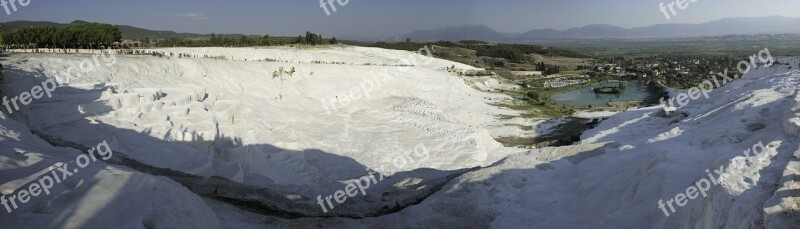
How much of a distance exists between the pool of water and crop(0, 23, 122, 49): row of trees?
184 feet

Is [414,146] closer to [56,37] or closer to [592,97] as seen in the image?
[56,37]

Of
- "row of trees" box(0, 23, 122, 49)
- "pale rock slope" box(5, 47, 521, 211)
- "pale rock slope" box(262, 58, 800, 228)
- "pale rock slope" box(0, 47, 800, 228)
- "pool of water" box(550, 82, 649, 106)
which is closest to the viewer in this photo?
"pale rock slope" box(262, 58, 800, 228)

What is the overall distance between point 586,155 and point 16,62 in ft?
93.9

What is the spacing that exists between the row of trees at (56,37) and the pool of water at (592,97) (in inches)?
2207

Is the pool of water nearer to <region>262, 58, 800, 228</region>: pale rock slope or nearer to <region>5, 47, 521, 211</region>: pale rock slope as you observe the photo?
<region>5, 47, 521, 211</region>: pale rock slope

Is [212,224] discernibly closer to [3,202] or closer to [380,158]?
[3,202]

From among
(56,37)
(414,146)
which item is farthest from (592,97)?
(56,37)

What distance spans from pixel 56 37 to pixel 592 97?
68.0m

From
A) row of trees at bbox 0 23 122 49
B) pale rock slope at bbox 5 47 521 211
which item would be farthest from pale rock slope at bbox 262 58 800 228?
row of trees at bbox 0 23 122 49

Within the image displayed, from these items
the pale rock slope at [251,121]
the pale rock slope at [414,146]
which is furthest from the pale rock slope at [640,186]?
the pale rock slope at [251,121]

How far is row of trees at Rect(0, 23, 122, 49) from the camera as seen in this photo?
4138 centimetres

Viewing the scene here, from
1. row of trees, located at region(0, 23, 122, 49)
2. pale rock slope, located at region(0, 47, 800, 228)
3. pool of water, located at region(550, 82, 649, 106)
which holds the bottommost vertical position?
pool of water, located at region(550, 82, 649, 106)

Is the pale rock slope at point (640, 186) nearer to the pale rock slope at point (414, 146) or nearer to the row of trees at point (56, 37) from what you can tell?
the pale rock slope at point (414, 146)

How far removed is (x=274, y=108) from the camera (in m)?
33.9
